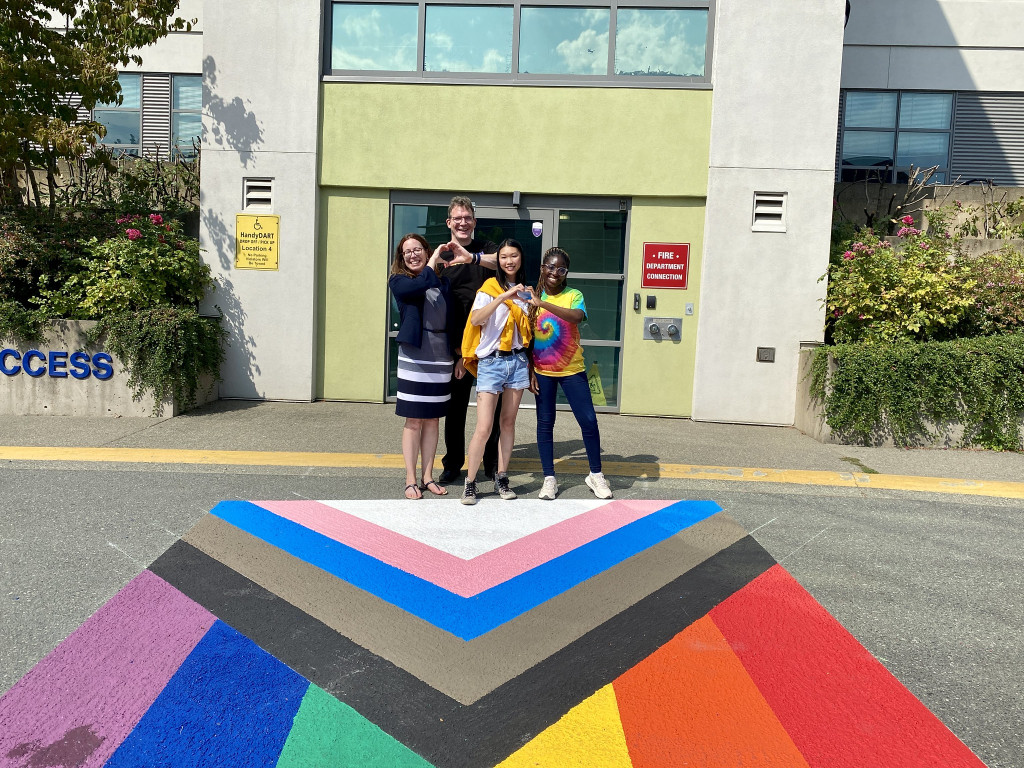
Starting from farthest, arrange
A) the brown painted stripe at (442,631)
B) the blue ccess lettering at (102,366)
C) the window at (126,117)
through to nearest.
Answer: the window at (126,117) → the blue ccess lettering at (102,366) → the brown painted stripe at (442,631)

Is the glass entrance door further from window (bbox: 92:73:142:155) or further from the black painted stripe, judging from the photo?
window (bbox: 92:73:142:155)

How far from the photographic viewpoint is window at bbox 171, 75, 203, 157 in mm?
Result: 15977

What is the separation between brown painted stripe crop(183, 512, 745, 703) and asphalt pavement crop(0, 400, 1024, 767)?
1.57 ft

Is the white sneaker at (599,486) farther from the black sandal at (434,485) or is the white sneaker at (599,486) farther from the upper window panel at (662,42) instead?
the upper window panel at (662,42)

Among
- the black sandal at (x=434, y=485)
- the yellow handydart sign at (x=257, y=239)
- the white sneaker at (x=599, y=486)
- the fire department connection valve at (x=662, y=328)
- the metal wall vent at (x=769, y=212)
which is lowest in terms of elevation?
the black sandal at (x=434, y=485)

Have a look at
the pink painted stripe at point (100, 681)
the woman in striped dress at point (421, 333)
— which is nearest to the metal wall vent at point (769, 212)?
the woman in striped dress at point (421, 333)

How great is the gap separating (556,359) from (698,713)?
Result: 302 centimetres

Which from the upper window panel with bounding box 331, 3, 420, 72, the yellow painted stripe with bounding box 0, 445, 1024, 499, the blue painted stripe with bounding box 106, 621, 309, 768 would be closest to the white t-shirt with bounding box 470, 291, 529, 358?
the yellow painted stripe with bounding box 0, 445, 1024, 499

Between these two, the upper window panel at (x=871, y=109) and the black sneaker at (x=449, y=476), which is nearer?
the black sneaker at (x=449, y=476)

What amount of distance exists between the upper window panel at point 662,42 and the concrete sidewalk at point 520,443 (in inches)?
159

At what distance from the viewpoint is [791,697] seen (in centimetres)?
317

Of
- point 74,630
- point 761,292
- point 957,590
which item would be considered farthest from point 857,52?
point 74,630

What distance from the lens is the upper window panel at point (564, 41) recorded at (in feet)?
30.1

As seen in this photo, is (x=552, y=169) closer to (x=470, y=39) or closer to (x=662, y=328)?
(x=470, y=39)
